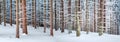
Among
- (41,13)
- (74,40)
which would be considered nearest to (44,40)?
(74,40)

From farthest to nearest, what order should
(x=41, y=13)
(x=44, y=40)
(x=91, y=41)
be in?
(x=41, y=13)
(x=91, y=41)
(x=44, y=40)

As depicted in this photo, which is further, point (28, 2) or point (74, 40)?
point (28, 2)

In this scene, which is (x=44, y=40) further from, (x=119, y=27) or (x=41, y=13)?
A: (x=119, y=27)

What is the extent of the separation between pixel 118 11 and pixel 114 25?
255 centimetres

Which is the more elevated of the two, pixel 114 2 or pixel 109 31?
pixel 114 2

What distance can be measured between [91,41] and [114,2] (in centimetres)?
2398

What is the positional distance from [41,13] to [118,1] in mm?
12752

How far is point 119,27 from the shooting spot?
52.8 m

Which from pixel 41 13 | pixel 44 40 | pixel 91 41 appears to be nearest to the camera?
pixel 44 40

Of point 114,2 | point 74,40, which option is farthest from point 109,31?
point 74,40

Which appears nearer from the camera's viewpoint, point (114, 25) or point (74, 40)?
point (74, 40)

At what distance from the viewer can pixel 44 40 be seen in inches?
1081

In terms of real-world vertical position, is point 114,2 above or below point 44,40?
above

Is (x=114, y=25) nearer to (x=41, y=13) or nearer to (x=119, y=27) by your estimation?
(x=119, y=27)
